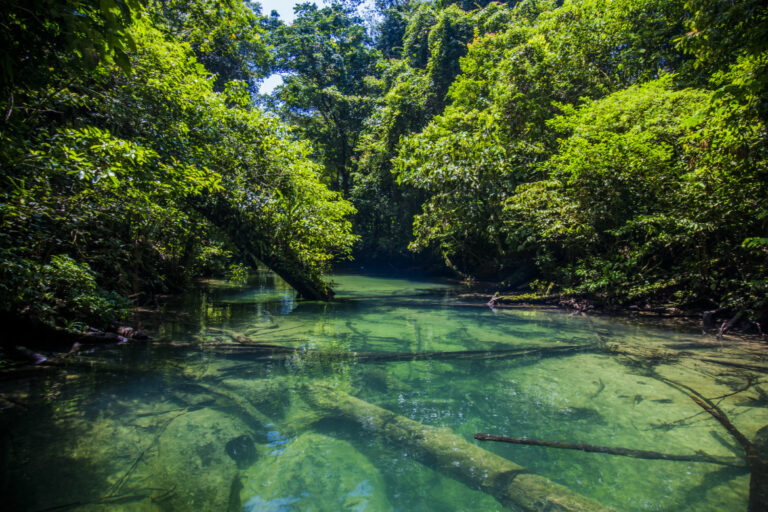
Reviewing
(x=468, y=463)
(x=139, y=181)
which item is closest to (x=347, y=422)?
(x=468, y=463)

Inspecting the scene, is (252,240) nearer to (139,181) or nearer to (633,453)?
(139,181)

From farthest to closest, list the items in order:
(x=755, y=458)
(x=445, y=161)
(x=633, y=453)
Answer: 1. (x=445, y=161)
2. (x=633, y=453)
3. (x=755, y=458)

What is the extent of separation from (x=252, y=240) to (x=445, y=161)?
6746mm

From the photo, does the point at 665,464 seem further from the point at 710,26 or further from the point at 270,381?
the point at 710,26

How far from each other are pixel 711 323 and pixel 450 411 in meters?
7.68

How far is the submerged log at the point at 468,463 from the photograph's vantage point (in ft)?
8.32

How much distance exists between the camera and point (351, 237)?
423 inches

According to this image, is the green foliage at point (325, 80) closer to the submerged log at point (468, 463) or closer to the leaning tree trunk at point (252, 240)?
the leaning tree trunk at point (252, 240)

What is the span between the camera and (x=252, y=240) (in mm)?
9812

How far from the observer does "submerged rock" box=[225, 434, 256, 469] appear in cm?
305

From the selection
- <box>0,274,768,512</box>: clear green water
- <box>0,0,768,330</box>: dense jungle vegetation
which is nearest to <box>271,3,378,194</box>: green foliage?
<box>0,0,768,330</box>: dense jungle vegetation

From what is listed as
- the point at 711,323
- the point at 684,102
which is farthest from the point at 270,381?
the point at 684,102

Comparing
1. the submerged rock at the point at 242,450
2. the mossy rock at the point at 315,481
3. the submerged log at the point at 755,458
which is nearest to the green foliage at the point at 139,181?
the submerged rock at the point at 242,450

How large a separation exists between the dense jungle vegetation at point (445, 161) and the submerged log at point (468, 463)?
10.7 feet
